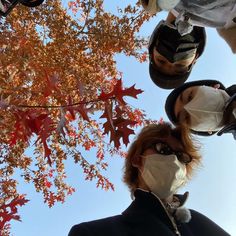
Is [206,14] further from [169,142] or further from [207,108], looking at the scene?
[169,142]

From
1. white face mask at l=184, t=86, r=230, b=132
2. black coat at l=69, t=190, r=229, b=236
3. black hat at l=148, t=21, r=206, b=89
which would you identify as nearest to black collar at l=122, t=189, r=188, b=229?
black coat at l=69, t=190, r=229, b=236

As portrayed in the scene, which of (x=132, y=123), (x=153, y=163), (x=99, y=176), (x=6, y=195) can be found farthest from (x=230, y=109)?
(x=6, y=195)

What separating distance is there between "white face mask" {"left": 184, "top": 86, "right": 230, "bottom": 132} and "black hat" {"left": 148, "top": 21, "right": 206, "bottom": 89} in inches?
7.9

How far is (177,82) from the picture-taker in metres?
2.64

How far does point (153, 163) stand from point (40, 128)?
89cm

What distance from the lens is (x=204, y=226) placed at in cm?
248

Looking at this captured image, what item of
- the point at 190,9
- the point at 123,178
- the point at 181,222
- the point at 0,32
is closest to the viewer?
the point at 190,9

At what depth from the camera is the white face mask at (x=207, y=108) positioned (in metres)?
2.39

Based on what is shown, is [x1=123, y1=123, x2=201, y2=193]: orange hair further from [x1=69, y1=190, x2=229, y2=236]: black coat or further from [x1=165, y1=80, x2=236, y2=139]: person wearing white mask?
[x1=69, y1=190, x2=229, y2=236]: black coat

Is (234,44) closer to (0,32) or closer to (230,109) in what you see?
(230,109)

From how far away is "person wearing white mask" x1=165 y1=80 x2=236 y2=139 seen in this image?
2354 millimetres

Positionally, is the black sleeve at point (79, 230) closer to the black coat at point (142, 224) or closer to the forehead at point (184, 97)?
the black coat at point (142, 224)

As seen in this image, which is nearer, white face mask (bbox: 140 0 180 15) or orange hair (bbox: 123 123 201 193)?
white face mask (bbox: 140 0 180 15)

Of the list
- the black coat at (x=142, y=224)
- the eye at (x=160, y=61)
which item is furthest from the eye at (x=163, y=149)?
the eye at (x=160, y=61)
